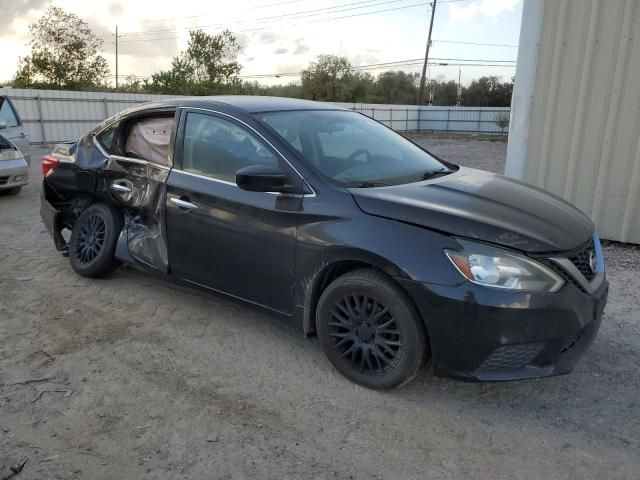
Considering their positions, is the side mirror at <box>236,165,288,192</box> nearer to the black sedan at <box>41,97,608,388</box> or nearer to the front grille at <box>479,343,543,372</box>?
the black sedan at <box>41,97,608,388</box>

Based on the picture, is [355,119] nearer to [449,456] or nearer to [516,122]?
[449,456]

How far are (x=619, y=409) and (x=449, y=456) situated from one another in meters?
1.09

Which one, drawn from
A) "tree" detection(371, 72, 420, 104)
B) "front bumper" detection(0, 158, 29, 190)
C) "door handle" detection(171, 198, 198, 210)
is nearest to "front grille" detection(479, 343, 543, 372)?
"door handle" detection(171, 198, 198, 210)

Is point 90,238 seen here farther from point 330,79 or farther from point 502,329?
point 330,79

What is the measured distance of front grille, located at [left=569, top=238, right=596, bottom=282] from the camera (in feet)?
9.34

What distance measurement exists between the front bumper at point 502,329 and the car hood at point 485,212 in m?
0.28

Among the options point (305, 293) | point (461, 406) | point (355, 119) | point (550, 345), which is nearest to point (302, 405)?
point (305, 293)

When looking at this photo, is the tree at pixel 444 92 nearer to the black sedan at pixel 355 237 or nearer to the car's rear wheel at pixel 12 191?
the car's rear wheel at pixel 12 191

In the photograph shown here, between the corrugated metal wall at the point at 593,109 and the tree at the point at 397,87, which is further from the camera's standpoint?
the tree at the point at 397,87

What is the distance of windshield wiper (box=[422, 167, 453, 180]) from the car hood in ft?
0.36

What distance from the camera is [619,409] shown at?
293 centimetres

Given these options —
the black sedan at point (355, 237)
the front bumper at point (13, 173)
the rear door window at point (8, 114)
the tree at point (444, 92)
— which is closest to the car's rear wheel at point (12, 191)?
the front bumper at point (13, 173)

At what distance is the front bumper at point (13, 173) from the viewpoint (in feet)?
28.1

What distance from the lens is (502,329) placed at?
103 inches
